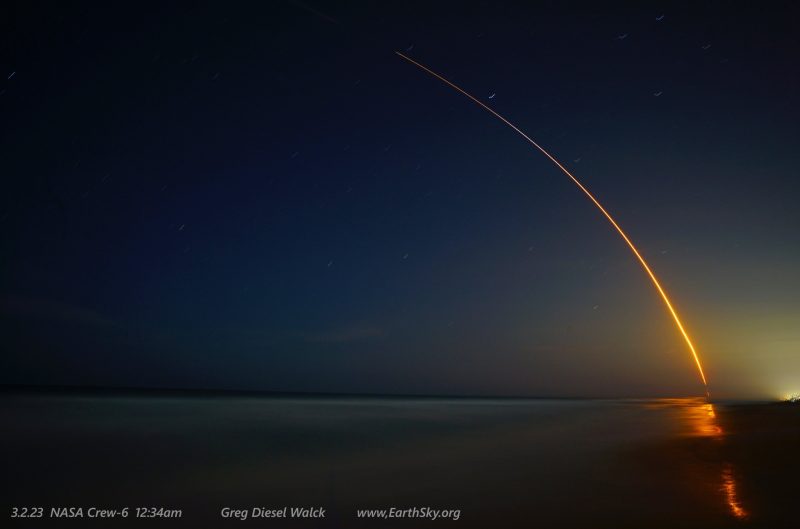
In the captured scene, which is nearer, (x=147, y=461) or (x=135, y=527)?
(x=135, y=527)

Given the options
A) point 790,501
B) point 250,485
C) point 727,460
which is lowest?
point 790,501

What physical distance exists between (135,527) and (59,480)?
5.51 m

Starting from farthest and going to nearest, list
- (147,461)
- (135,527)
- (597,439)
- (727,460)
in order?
(597,439), (147,461), (727,460), (135,527)

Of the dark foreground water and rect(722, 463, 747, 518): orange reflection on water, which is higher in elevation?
the dark foreground water

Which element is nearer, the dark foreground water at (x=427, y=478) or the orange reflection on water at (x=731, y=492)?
the orange reflection on water at (x=731, y=492)

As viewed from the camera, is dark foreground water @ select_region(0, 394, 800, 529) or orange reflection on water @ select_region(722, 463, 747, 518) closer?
orange reflection on water @ select_region(722, 463, 747, 518)

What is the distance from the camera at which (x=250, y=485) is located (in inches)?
460

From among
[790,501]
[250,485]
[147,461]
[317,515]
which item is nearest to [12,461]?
[147,461]

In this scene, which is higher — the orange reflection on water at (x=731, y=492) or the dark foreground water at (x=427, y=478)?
the dark foreground water at (x=427, y=478)

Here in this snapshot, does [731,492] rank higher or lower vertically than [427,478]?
lower

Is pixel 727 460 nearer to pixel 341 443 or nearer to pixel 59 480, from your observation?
pixel 341 443

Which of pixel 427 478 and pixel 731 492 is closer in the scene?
pixel 731 492

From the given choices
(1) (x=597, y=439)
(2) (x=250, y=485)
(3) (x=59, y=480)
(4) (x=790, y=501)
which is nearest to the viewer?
(4) (x=790, y=501)

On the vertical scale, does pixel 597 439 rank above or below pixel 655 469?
above
